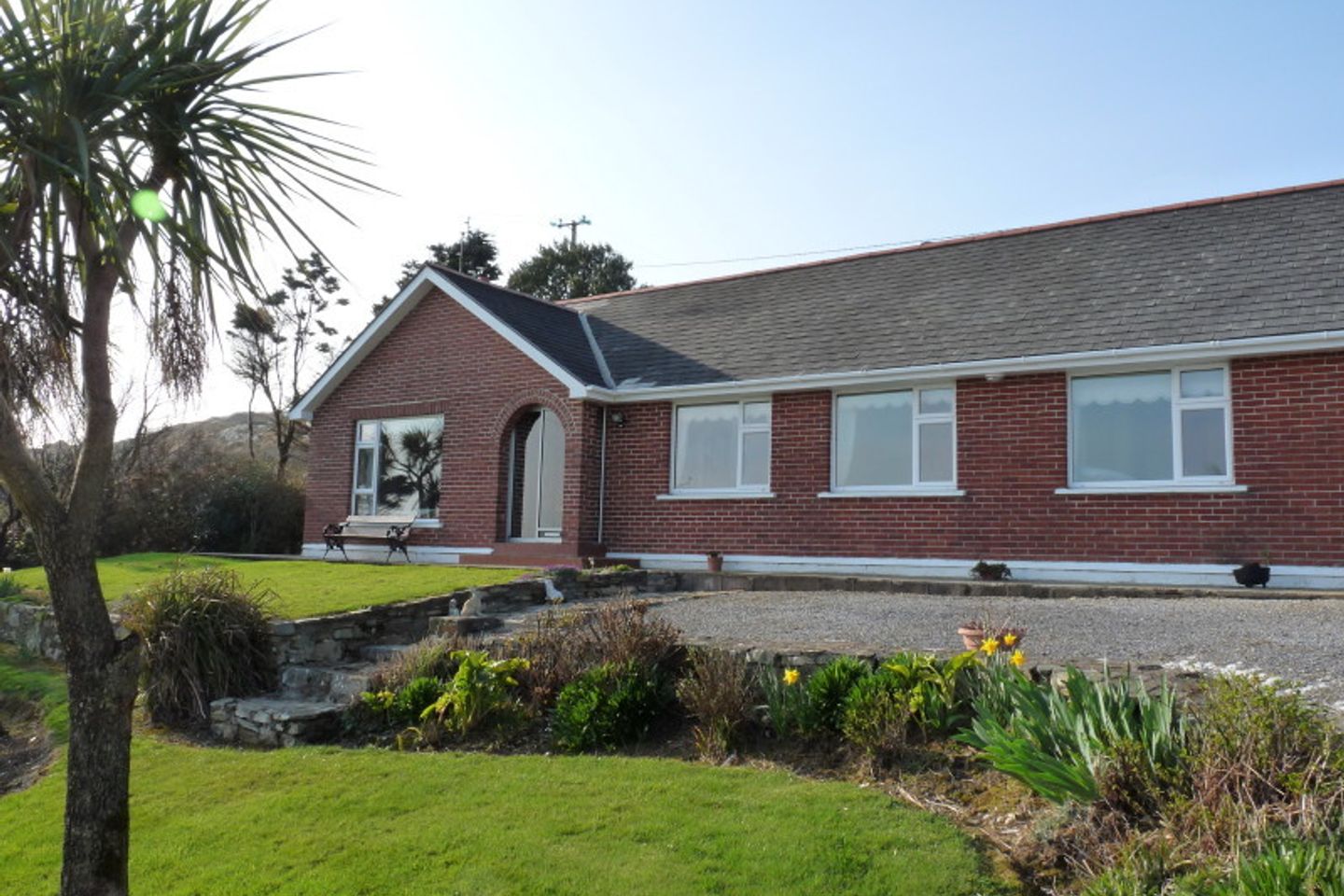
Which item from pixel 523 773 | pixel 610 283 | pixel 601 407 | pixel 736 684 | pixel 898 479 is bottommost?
pixel 523 773

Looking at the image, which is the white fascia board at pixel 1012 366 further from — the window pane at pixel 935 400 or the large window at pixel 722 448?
the large window at pixel 722 448

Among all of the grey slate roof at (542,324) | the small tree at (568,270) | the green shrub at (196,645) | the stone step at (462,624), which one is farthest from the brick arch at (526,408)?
the small tree at (568,270)

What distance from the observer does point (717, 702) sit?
6742mm

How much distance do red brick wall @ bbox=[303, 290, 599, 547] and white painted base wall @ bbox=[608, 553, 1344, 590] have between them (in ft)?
6.97

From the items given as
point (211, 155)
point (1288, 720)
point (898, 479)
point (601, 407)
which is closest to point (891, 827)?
point (1288, 720)

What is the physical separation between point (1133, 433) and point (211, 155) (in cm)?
1149

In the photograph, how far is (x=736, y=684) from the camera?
6.81 m

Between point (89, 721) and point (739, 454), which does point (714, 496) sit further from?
point (89, 721)

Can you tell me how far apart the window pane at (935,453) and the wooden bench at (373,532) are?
28.7 ft

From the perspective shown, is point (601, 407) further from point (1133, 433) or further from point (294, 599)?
point (1133, 433)

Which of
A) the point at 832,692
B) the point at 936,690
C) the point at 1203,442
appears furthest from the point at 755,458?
the point at 936,690

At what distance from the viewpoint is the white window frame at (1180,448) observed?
39.7 ft

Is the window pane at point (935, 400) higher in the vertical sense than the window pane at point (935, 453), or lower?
higher

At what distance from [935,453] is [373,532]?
979 centimetres
